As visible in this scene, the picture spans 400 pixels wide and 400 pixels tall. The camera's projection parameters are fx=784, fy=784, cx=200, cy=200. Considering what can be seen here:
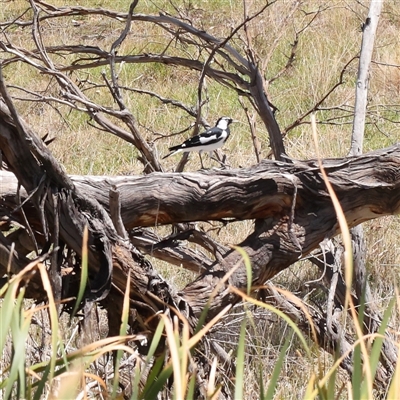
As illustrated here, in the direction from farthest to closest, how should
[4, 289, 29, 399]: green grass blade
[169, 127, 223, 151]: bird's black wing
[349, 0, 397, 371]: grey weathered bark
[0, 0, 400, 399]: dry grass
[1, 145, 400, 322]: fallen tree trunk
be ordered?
[169, 127, 223, 151]: bird's black wing
[0, 0, 400, 399]: dry grass
[349, 0, 397, 371]: grey weathered bark
[1, 145, 400, 322]: fallen tree trunk
[4, 289, 29, 399]: green grass blade

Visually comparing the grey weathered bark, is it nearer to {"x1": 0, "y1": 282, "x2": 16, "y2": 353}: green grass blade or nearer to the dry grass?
the dry grass

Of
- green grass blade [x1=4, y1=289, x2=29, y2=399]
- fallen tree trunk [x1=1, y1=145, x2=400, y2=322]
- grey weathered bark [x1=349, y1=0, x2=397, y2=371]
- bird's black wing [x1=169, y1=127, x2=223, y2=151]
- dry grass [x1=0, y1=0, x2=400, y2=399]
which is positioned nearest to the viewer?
green grass blade [x1=4, y1=289, x2=29, y2=399]

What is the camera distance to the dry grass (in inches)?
161

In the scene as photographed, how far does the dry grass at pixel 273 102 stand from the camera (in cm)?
408

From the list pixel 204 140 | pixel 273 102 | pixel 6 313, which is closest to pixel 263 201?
pixel 6 313

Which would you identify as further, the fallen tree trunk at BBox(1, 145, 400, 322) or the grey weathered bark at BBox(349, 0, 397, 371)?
the grey weathered bark at BBox(349, 0, 397, 371)

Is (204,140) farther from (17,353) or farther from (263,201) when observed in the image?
(17,353)

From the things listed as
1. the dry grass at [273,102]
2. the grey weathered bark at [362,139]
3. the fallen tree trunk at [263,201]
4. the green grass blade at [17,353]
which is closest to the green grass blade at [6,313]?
the green grass blade at [17,353]

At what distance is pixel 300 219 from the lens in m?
2.59

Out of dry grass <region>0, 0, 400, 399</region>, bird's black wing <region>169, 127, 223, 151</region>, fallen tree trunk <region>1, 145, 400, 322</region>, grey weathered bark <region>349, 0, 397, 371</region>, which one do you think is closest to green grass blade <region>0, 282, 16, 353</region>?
fallen tree trunk <region>1, 145, 400, 322</region>

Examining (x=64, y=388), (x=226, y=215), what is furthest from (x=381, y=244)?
(x=64, y=388)

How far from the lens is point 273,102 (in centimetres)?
639

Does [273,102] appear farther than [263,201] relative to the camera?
Yes

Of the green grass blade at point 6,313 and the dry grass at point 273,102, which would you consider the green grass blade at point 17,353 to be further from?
the dry grass at point 273,102
